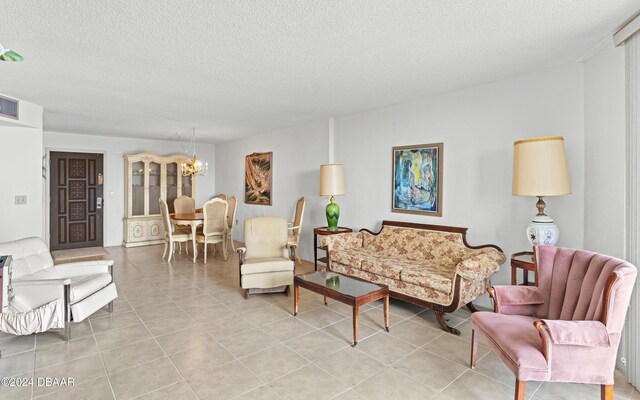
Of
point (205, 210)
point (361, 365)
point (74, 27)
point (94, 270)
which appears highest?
point (74, 27)

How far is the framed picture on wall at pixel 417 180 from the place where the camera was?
14.0 feet

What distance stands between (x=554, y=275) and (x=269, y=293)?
119 inches

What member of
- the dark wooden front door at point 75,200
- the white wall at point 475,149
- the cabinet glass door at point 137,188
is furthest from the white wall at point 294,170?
the dark wooden front door at point 75,200

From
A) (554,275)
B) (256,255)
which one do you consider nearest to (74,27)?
(256,255)

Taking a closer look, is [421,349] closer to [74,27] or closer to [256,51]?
[256,51]

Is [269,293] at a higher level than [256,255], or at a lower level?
lower

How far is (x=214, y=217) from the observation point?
20.5 feet

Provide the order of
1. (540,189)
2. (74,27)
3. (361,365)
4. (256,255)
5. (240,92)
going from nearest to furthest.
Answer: (74,27) < (361,365) < (540,189) < (240,92) < (256,255)

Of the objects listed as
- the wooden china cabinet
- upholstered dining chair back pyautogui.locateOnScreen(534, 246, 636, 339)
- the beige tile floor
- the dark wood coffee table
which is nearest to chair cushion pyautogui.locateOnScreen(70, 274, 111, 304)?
the beige tile floor

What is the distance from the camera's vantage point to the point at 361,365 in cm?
263

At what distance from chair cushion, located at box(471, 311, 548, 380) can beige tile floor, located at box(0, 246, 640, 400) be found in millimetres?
382

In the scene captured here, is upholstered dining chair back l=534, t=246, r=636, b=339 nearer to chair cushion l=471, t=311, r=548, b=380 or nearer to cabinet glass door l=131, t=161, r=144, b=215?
chair cushion l=471, t=311, r=548, b=380

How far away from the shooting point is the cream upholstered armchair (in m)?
4.09

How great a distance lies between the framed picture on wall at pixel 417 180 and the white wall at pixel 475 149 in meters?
0.09
